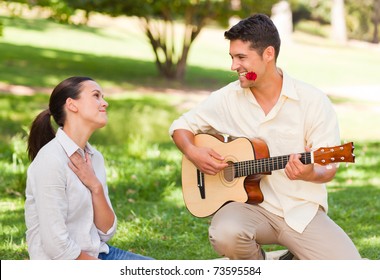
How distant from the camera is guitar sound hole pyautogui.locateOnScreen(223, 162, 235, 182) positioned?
4648mm

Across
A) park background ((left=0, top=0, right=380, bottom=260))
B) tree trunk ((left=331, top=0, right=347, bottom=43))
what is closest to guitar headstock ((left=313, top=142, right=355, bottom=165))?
park background ((left=0, top=0, right=380, bottom=260))

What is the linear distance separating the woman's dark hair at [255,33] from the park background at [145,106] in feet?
5.41

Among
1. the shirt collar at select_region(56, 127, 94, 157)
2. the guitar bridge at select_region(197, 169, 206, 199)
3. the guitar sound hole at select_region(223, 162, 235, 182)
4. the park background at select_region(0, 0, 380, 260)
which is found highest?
the shirt collar at select_region(56, 127, 94, 157)

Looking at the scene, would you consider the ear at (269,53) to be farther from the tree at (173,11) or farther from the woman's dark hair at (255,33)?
the tree at (173,11)

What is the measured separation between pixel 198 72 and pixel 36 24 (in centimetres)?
980

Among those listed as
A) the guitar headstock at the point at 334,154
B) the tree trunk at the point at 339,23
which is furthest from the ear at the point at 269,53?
the tree trunk at the point at 339,23

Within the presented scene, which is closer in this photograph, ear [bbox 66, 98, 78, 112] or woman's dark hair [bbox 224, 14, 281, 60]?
ear [bbox 66, 98, 78, 112]

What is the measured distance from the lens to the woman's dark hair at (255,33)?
177 inches

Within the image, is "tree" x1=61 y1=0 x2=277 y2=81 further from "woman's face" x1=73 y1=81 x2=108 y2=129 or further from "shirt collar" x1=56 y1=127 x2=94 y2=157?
"shirt collar" x1=56 y1=127 x2=94 y2=157

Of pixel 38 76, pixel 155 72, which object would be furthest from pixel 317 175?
pixel 155 72

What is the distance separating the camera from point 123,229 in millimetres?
5848

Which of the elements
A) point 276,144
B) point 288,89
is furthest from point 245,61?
point 276,144

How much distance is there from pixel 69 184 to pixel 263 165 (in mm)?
1143
